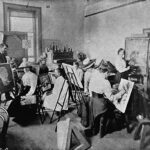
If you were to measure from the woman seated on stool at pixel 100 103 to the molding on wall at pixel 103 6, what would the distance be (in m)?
2.42

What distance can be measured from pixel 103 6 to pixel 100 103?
11.7ft

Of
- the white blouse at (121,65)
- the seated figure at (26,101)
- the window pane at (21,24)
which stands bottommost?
the seated figure at (26,101)

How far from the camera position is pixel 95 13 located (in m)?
5.52

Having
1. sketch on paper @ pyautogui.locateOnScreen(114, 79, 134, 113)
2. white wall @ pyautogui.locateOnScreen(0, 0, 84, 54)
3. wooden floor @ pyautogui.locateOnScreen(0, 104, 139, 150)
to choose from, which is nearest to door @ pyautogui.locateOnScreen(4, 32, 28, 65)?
white wall @ pyautogui.locateOnScreen(0, 0, 84, 54)

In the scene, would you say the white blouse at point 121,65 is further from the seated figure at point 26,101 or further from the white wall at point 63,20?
the white wall at point 63,20

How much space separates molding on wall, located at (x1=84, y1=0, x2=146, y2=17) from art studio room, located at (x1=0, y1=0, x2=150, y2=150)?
0.03m

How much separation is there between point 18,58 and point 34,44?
2.22 feet

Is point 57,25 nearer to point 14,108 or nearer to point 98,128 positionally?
point 14,108

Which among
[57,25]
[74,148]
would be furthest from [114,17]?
[74,148]

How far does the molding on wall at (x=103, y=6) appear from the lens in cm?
446

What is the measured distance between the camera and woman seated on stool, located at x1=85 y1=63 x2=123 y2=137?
2.41m

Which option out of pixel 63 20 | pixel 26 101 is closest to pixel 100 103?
pixel 26 101

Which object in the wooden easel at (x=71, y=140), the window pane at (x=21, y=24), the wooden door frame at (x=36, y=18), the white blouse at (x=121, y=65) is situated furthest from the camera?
the window pane at (x=21, y=24)

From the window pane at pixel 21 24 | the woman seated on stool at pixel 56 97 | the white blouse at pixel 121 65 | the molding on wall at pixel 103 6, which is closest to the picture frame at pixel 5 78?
the woman seated on stool at pixel 56 97
